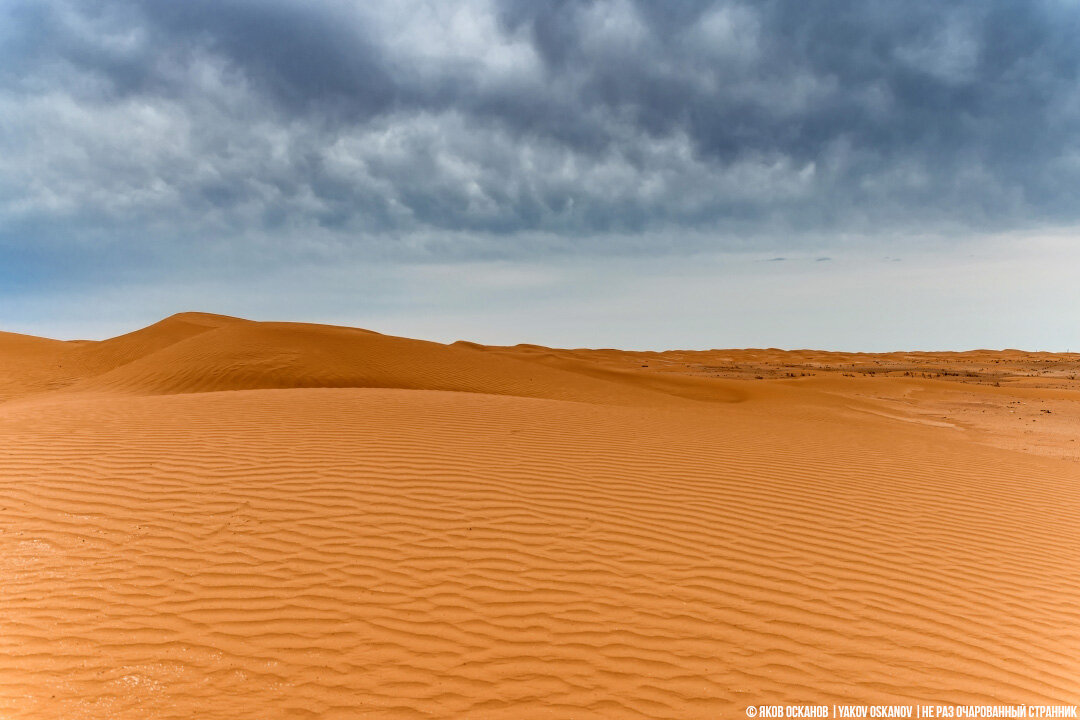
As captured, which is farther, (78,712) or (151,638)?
(151,638)

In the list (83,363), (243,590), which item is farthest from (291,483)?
(83,363)

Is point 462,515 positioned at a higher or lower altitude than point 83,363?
lower

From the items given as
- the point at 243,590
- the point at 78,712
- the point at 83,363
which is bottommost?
the point at 78,712

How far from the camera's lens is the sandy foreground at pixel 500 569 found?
381 centimetres

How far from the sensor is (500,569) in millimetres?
5043

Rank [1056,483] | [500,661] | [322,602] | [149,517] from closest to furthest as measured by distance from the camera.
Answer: [500,661], [322,602], [149,517], [1056,483]


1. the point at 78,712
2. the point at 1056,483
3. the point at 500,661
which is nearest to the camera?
the point at 78,712

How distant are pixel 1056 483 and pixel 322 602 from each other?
11.6 meters

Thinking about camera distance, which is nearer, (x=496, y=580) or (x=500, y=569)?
(x=496, y=580)

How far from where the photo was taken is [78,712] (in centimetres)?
353

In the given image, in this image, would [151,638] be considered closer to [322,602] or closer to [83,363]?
[322,602]

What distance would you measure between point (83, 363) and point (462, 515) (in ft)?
120

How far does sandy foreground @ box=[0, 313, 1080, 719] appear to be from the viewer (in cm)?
381

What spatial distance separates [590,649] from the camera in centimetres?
406
